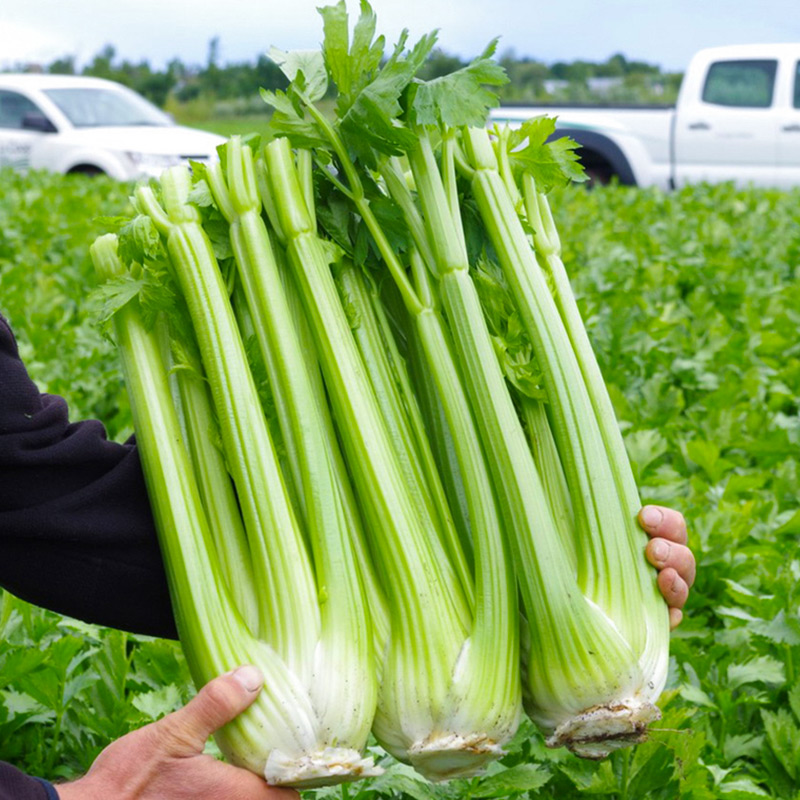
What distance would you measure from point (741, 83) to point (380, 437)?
1649 centimetres

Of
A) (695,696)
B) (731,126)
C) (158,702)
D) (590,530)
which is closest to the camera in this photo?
(590,530)

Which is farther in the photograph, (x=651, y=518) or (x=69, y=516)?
(x=69, y=516)

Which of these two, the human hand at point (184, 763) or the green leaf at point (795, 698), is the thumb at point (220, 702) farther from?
the green leaf at point (795, 698)

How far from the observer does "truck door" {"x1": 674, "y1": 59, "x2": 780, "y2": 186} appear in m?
16.7

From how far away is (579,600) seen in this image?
6.25ft

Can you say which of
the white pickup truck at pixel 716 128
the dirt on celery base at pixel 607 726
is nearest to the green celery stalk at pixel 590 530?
the dirt on celery base at pixel 607 726

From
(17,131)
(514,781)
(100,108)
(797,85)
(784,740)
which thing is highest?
(797,85)

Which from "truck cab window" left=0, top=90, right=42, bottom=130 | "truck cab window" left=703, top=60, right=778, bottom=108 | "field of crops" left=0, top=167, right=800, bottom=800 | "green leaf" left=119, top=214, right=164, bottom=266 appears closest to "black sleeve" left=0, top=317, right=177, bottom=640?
"field of crops" left=0, top=167, right=800, bottom=800

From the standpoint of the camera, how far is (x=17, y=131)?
51.2 ft

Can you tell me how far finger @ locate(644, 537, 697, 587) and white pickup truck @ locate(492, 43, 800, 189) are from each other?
1439 cm

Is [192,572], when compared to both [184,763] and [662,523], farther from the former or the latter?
[662,523]

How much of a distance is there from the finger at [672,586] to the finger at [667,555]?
0.01 meters

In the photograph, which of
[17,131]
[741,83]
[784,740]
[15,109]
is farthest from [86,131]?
[784,740]

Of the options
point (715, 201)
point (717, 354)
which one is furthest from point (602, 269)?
point (715, 201)
